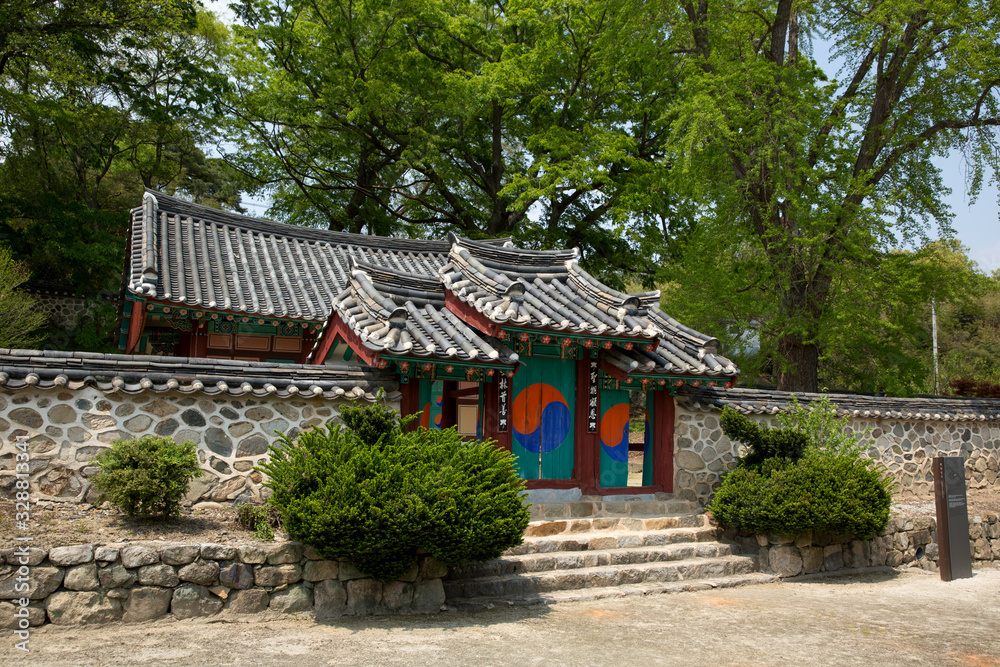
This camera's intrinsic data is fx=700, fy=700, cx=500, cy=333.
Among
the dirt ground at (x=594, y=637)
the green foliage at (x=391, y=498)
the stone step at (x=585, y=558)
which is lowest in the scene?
the dirt ground at (x=594, y=637)

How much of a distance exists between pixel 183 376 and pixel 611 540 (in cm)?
555

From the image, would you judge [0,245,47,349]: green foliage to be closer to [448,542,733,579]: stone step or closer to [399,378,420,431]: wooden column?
[399,378,420,431]: wooden column

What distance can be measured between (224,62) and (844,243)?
22907mm

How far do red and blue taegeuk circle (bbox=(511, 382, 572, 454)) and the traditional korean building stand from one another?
0.02m

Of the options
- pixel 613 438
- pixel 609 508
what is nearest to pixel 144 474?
pixel 609 508

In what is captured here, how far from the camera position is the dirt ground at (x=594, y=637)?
18.4ft

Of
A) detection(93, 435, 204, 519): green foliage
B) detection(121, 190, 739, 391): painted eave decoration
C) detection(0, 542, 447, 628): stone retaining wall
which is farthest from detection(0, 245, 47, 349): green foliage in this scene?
detection(0, 542, 447, 628): stone retaining wall

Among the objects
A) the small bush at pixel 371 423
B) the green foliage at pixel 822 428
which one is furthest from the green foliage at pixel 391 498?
the green foliage at pixel 822 428

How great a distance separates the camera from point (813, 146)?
46.0 ft

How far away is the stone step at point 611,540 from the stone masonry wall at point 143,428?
9.60 ft

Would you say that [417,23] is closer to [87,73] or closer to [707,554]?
[87,73]

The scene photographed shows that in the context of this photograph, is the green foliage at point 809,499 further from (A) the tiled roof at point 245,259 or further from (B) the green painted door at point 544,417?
(A) the tiled roof at point 245,259

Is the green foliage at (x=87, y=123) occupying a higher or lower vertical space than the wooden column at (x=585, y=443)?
higher

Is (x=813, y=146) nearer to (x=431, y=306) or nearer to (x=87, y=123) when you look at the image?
(x=431, y=306)
